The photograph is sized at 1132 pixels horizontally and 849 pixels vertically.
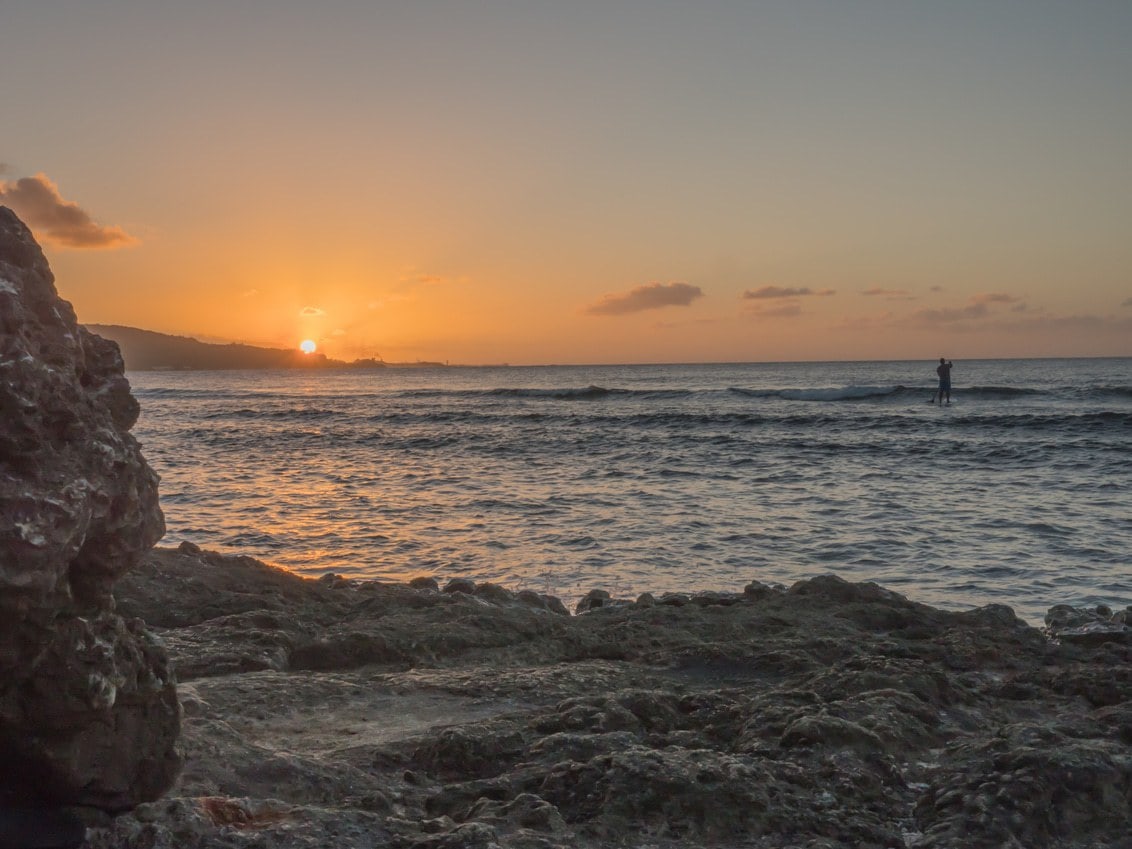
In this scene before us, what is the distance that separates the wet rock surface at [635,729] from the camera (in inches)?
114

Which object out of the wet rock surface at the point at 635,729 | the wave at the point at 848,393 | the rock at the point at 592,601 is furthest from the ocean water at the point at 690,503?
the wave at the point at 848,393

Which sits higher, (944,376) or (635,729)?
(944,376)

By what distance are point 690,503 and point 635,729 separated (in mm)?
9992

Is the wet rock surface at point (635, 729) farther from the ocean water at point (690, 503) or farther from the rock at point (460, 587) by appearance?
the ocean water at point (690, 503)

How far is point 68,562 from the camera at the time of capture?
235 centimetres

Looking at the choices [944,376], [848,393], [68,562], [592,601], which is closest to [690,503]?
[592,601]

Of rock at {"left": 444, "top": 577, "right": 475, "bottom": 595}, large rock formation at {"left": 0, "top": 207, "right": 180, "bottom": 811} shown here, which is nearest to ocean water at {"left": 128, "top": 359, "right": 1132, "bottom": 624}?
rock at {"left": 444, "top": 577, "right": 475, "bottom": 595}

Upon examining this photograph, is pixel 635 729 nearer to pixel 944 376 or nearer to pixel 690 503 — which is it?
pixel 690 503

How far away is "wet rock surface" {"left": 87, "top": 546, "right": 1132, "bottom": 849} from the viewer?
291 centimetres

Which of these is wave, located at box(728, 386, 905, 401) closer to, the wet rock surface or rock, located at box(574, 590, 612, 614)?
rock, located at box(574, 590, 612, 614)

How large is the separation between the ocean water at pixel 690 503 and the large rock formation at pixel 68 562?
588 centimetres

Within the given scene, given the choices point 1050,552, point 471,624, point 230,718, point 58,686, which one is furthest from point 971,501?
point 58,686

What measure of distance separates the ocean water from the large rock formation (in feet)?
19.3

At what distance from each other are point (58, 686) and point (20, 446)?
2.47 feet
